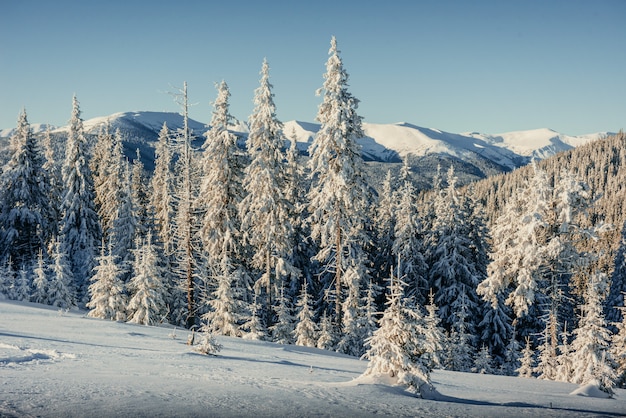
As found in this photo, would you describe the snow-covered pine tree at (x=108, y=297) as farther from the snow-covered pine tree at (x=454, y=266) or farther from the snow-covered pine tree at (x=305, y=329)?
the snow-covered pine tree at (x=454, y=266)

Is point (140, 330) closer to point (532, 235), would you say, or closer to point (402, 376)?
point (402, 376)

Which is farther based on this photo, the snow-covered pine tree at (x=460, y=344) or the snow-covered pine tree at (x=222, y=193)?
the snow-covered pine tree at (x=460, y=344)

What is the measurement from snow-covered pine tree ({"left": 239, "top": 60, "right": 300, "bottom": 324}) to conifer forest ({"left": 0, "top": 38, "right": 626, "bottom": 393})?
0.36 feet

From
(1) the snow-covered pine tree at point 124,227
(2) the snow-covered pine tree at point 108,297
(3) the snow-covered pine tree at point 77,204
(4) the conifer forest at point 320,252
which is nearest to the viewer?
(4) the conifer forest at point 320,252

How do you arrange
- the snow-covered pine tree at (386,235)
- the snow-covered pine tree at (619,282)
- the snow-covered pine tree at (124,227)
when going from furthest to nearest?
1. the snow-covered pine tree at (619,282)
2. the snow-covered pine tree at (386,235)
3. the snow-covered pine tree at (124,227)

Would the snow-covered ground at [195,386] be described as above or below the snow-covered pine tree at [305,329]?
above

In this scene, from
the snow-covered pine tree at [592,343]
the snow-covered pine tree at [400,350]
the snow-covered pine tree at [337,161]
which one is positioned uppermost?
the snow-covered pine tree at [337,161]

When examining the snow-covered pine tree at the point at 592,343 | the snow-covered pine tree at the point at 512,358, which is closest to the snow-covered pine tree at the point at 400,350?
the snow-covered pine tree at the point at 592,343

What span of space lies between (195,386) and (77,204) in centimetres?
3703

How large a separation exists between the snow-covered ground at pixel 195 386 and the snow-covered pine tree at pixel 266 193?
16627 mm

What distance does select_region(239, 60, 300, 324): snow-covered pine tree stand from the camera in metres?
28.3

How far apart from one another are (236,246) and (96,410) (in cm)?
2388

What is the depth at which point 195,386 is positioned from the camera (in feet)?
23.4

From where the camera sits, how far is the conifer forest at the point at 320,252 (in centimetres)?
2012
